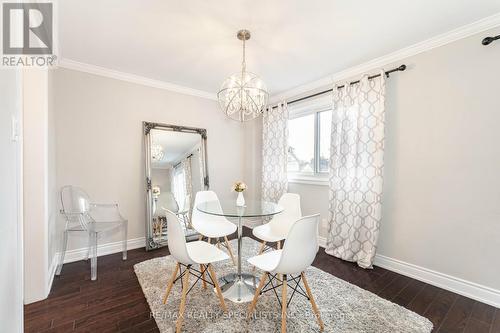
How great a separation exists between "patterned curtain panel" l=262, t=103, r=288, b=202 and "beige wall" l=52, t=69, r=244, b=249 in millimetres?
1272

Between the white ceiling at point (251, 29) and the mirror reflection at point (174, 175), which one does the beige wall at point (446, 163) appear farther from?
the mirror reflection at point (174, 175)

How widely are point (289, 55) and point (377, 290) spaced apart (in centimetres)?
264

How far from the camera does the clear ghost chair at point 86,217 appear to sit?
243 centimetres

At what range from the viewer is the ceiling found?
3258 mm

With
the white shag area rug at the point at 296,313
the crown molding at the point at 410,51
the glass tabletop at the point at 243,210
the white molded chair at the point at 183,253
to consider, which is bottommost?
the white shag area rug at the point at 296,313

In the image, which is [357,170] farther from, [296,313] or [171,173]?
[171,173]

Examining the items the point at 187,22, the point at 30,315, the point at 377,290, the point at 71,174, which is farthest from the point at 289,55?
the point at 30,315

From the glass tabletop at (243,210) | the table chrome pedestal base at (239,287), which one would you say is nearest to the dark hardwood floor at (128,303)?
the table chrome pedestal base at (239,287)

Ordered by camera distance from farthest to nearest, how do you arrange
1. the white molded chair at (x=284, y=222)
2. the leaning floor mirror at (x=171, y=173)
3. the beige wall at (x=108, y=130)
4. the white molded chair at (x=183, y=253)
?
the leaning floor mirror at (x=171, y=173) → the beige wall at (x=108, y=130) → the white molded chair at (x=284, y=222) → the white molded chair at (x=183, y=253)

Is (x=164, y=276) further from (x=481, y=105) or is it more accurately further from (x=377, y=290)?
(x=481, y=105)

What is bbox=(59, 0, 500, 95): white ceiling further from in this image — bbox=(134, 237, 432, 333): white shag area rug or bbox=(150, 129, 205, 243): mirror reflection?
bbox=(134, 237, 432, 333): white shag area rug

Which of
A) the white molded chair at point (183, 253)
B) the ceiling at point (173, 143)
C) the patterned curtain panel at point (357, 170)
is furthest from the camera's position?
the ceiling at point (173, 143)

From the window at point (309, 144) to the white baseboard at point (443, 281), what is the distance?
52.4 inches

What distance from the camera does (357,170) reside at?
2.71 metres
